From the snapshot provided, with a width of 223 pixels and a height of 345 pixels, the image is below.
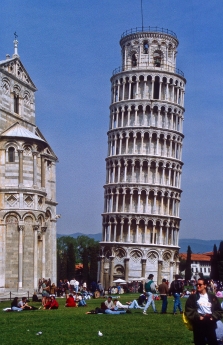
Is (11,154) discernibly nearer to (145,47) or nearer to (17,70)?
(17,70)

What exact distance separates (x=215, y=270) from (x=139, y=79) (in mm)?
34012

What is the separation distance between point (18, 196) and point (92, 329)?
874 inches

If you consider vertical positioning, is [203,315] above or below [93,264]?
above

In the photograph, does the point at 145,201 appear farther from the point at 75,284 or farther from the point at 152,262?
the point at 75,284

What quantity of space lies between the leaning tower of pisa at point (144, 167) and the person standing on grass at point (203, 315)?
65.6 m

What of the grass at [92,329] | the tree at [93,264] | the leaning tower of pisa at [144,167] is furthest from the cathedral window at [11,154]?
the tree at [93,264]

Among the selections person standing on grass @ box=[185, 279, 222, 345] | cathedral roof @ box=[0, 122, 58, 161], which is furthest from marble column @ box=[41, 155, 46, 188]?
person standing on grass @ box=[185, 279, 222, 345]

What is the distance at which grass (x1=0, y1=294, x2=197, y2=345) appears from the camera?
56.3 feet

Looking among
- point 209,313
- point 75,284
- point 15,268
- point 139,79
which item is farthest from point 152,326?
point 139,79

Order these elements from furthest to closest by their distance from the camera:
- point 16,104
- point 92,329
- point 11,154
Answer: point 16,104
point 11,154
point 92,329

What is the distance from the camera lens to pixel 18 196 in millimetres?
41062

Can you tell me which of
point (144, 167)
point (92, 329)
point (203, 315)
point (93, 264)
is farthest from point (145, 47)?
point (203, 315)

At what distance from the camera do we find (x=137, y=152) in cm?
8125

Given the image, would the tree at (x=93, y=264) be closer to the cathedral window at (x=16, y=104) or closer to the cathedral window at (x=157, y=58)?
the cathedral window at (x=157, y=58)
